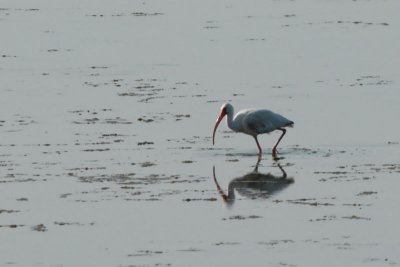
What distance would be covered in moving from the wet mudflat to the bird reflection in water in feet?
0.14

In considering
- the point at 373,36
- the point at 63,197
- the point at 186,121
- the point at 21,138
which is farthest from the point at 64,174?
the point at 373,36

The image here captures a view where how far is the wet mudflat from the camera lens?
1892cm

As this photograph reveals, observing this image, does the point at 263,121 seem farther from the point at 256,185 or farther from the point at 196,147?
the point at 256,185

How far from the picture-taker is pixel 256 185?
23.1 metres

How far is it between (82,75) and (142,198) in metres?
16.2

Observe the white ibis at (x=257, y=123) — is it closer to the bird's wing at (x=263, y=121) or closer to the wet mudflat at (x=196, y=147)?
the bird's wing at (x=263, y=121)

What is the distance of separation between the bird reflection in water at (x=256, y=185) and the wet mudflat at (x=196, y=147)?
0.04m

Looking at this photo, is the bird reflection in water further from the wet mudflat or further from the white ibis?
the white ibis

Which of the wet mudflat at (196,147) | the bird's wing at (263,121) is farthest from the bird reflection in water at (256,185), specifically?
the bird's wing at (263,121)

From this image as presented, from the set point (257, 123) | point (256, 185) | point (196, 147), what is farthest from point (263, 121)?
point (256, 185)

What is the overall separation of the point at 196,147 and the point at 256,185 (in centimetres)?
376

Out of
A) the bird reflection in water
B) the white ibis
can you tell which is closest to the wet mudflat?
the bird reflection in water

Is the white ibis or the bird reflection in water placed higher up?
the white ibis

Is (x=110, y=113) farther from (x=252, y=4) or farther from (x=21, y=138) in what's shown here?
(x=252, y=4)
